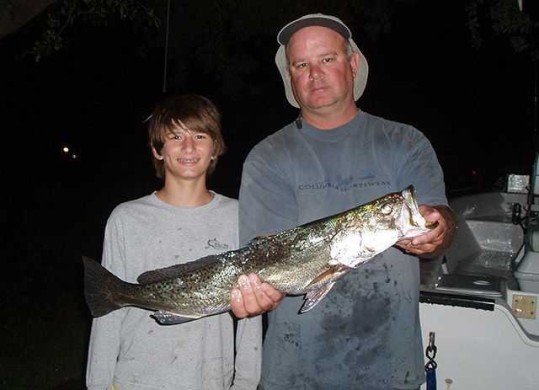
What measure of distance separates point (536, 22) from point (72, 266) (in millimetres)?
10886

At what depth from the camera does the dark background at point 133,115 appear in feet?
30.6

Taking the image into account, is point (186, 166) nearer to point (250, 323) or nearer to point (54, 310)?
point (250, 323)

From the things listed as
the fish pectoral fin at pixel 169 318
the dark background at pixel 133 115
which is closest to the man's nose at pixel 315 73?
the fish pectoral fin at pixel 169 318

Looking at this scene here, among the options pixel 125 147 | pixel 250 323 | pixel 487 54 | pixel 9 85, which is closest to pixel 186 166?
pixel 250 323

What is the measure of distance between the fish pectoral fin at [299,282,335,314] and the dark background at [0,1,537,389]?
2722 millimetres

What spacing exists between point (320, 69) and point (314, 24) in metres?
0.32

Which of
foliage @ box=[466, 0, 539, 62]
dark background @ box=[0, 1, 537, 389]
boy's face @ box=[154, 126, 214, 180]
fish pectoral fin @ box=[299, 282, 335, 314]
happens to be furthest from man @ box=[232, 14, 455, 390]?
foliage @ box=[466, 0, 539, 62]

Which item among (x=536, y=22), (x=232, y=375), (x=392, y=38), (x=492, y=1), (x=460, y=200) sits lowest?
(x=232, y=375)

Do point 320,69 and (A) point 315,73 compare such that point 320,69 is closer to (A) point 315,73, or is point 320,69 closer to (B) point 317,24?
(A) point 315,73

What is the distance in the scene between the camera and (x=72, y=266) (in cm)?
1148

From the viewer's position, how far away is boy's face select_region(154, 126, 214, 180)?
3.75 metres

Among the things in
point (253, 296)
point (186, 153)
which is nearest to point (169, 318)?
point (253, 296)

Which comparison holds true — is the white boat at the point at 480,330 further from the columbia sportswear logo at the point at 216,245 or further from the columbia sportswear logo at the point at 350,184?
the columbia sportswear logo at the point at 216,245

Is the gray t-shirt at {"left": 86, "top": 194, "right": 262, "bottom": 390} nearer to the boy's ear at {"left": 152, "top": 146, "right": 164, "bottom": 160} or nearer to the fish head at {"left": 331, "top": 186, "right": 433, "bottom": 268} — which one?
the boy's ear at {"left": 152, "top": 146, "right": 164, "bottom": 160}
